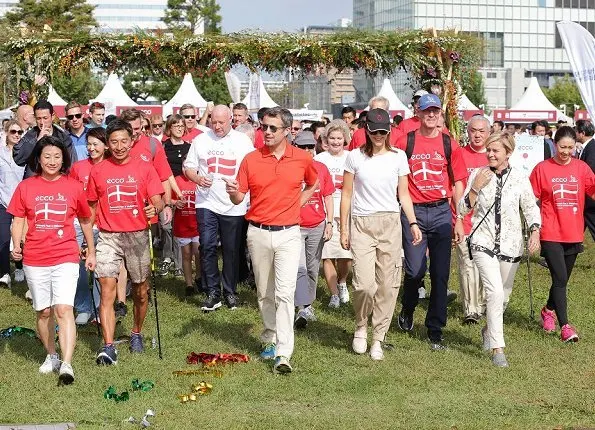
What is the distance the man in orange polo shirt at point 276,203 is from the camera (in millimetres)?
8750

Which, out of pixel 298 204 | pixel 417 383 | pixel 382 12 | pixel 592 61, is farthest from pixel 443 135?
pixel 382 12

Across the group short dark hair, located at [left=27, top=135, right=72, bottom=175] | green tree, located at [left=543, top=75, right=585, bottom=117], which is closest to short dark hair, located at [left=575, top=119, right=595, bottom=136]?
short dark hair, located at [left=27, top=135, right=72, bottom=175]

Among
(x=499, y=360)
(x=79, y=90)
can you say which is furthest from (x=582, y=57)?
(x=79, y=90)

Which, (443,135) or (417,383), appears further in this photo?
(443,135)

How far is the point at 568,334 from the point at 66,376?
4.62 meters

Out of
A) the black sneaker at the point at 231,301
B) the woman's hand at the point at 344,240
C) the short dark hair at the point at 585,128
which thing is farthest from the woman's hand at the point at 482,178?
the short dark hair at the point at 585,128

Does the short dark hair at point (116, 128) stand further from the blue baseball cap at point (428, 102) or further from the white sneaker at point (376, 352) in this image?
the white sneaker at point (376, 352)

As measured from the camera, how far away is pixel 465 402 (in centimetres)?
764

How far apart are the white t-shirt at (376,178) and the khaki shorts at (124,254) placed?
1.85m

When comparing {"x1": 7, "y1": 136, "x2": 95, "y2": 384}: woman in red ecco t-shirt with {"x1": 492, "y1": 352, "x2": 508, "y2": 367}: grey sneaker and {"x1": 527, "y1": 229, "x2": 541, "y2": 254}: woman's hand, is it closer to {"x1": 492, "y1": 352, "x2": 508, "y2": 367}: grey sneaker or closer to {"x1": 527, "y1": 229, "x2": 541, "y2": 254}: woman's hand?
{"x1": 492, "y1": 352, "x2": 508, "y2": 367}: grey sneaker

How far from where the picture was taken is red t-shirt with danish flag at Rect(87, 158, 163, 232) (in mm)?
8938

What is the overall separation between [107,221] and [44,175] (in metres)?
0.73

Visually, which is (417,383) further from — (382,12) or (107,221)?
(382,12)

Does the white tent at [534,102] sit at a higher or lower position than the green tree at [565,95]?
higher
